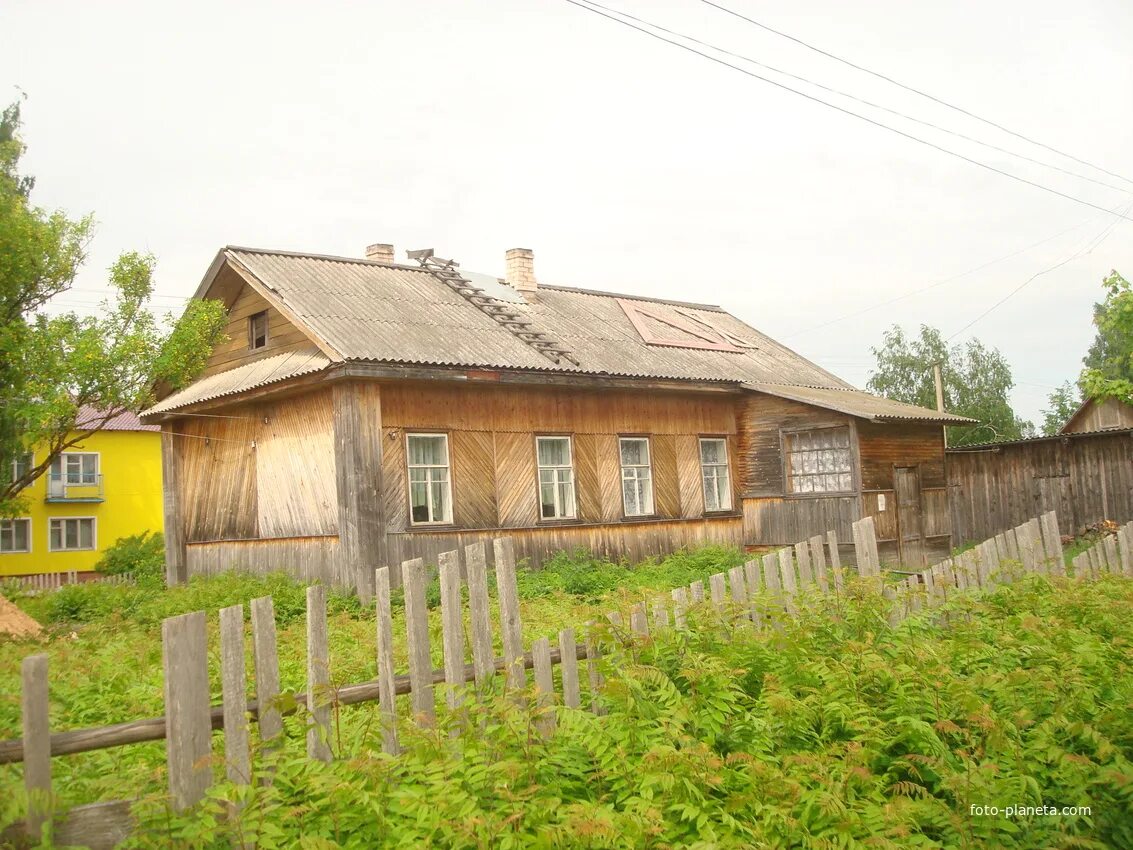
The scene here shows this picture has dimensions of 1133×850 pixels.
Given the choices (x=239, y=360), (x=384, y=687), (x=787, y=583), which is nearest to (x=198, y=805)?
(x=384, y=687)

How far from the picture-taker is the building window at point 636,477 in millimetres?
18859

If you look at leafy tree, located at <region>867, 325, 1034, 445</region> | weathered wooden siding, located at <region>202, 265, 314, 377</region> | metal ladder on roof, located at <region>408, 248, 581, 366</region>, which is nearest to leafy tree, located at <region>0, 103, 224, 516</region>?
weathered wooden siding, located at <region>202, 265, 314, 377</region>

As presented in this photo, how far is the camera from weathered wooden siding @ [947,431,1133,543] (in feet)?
72.0

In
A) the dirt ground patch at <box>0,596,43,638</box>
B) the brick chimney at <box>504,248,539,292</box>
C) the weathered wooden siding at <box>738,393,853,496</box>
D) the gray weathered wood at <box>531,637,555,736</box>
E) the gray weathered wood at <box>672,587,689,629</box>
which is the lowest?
the dirt ground patch at <box>0,596,43,638</box>

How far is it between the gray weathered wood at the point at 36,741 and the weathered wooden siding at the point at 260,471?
11.5m

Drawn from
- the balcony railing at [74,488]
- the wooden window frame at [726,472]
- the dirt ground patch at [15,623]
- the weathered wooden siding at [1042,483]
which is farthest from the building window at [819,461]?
the balcony railing at [74,488]

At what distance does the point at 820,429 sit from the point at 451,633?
15845 mm

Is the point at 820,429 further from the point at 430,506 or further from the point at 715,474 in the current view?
the point at 430,506

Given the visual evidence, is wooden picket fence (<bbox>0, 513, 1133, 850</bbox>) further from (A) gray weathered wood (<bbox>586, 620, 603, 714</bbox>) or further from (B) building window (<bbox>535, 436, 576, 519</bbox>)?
(B) building window (<bbox>535, 436, 576, 519</bbox>)

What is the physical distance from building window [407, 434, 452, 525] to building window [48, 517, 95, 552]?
82.0 ft

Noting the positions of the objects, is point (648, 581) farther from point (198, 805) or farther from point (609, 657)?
point (198, 805)

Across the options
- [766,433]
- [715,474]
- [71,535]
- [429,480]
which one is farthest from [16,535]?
[766,433]

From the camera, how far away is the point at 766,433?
20.5 meters

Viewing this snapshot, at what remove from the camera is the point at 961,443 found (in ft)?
140
